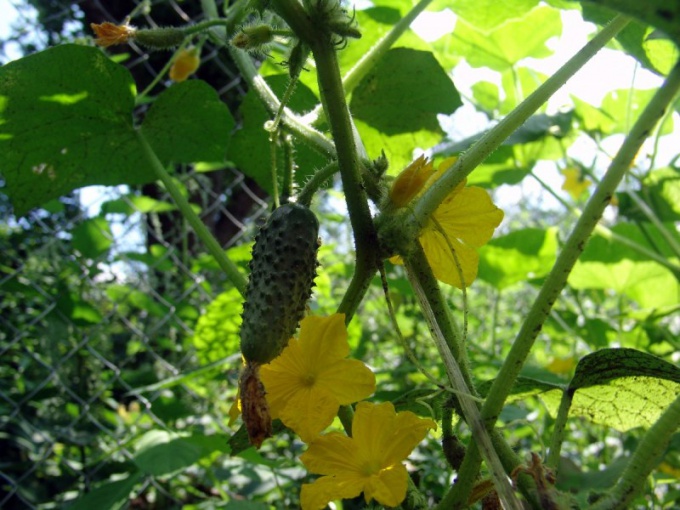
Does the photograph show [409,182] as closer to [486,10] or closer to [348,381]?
[348,381]

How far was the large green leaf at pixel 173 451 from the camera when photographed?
1.21m

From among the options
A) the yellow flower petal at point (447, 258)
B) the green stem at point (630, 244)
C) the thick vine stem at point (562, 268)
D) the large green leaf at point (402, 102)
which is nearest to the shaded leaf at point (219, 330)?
the large green leaf at point (402, 102)

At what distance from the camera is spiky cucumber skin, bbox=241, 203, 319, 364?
20.3 inches

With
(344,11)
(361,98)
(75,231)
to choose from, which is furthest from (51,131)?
(75,231)

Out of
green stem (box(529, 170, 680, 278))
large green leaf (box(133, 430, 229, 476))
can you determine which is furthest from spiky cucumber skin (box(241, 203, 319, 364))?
green stem (box(529, 170, 680, 278))

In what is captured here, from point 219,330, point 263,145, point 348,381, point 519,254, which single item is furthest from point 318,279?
point 348,381

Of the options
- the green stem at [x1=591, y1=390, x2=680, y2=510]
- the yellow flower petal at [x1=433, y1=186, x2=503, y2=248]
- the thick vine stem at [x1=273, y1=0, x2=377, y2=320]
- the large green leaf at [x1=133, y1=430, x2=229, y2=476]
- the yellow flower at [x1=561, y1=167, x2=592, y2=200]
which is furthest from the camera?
the yellow flower at [x1=561, y1=167, x2=592, y2=200]

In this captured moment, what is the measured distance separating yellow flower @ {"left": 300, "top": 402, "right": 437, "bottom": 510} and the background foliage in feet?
0.23

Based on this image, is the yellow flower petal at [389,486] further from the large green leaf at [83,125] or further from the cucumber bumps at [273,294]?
the large green leaf at [83,125]

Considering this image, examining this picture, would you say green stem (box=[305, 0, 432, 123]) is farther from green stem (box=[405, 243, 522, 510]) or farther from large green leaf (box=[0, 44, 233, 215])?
green stem (box=[405, 243, 522, 510])

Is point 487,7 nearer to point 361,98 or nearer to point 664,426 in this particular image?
point 361,98

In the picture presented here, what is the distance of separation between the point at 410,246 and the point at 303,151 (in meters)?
0.47

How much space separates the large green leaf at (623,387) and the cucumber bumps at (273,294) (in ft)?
0.89

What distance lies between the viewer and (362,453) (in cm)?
58
